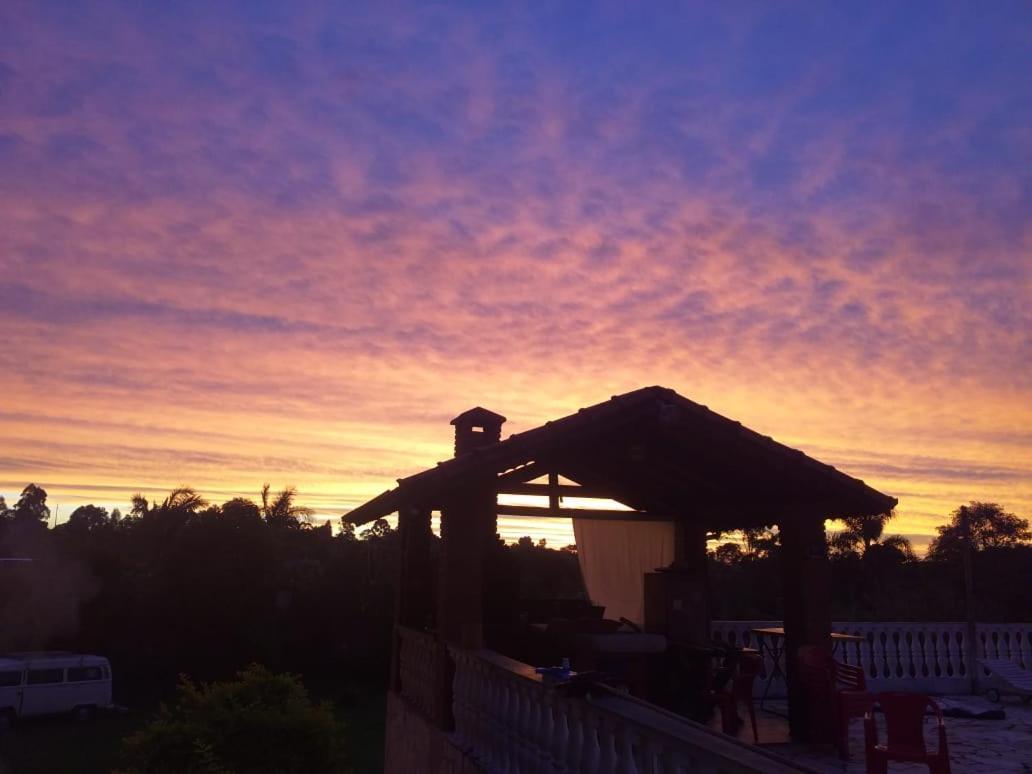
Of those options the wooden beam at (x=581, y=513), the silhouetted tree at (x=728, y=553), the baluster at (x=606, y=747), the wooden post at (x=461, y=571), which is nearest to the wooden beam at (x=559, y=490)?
the wooden beam at (x=581, y=513)

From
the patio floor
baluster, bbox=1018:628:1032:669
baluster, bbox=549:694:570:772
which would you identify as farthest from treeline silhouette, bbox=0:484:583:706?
baluster, bbox=549:694:570:772

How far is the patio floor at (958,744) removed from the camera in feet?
25.9

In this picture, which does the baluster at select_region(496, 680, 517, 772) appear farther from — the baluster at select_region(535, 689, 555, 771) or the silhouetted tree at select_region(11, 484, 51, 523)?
the silhouetted tree at select_region(11, 484, 51, 523)

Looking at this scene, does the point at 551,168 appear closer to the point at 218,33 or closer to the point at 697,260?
the point at 697,260

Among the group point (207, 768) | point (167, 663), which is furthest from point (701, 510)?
point (167, 663)

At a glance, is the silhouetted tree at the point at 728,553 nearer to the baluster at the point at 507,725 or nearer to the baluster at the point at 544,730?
the baluster at the point at 507,725

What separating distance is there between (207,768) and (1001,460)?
18019 millimetres

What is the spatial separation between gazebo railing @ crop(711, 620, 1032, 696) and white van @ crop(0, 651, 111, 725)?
2602 centimetres

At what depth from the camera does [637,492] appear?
11484mm

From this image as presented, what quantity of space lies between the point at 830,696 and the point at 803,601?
3.26 feet

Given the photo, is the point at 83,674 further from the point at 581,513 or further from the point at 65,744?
the point at 581,513

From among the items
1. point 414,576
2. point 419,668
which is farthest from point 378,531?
point 419,668

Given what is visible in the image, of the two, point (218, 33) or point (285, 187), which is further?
point (285, 187)

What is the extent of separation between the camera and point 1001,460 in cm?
1920
